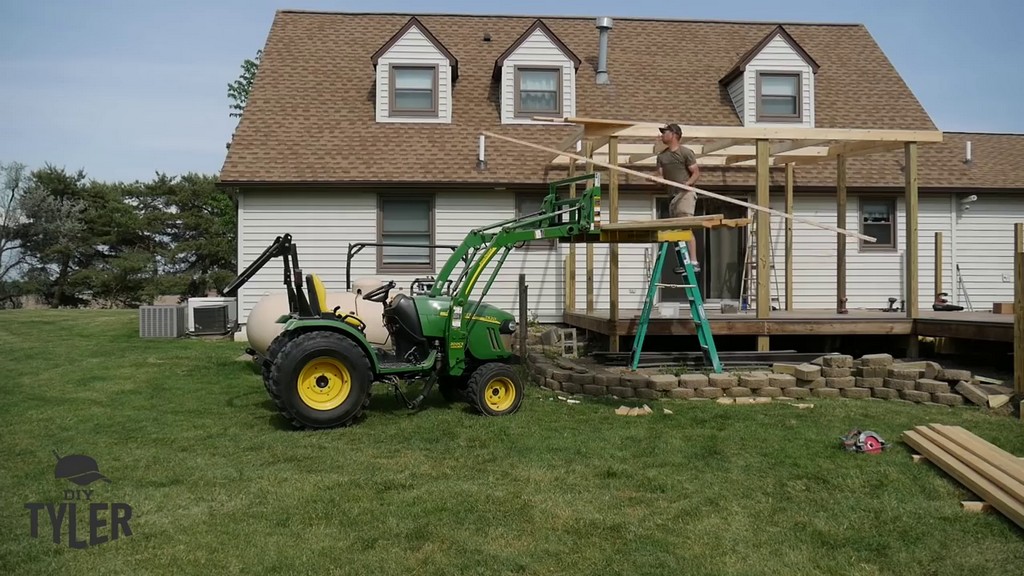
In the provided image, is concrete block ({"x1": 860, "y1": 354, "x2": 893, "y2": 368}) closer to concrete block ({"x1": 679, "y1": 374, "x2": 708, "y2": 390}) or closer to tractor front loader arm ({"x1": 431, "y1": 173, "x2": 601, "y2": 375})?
concrete block ({"x1": 679, "y1": 374, "x2": 708, "y2": 390})

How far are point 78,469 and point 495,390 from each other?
3.68 m

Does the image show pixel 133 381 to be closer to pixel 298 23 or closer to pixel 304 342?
pixel 304 342

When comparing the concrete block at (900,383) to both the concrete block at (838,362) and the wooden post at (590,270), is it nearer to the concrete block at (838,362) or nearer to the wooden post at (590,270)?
the concrete block at (838,362)

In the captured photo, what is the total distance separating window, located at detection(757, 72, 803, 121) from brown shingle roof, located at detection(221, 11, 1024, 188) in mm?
635

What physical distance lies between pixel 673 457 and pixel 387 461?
2214 mm

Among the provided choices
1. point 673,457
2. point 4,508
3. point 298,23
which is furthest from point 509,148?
point 4,508

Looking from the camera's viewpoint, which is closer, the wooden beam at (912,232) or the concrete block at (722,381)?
the concrete block at (722,381)

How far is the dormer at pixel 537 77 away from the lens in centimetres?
1581

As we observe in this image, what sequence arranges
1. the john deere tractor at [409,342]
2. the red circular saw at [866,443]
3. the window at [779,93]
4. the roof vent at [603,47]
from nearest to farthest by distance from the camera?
1. the red circular saw at [866,443]
2. the john deere tractor at [409,342]
3. the window at [779,93]
4. the roof vent at [603,47]

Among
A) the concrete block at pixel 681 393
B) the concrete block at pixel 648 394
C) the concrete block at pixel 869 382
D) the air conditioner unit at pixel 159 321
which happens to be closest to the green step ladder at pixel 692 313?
the concrete block at pixel 681 393

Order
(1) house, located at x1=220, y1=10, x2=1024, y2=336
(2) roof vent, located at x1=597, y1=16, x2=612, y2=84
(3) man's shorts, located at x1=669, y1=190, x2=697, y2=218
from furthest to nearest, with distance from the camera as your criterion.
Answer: (2) roof vent, located at x1=597, y1=16, x2=612, y2=84 → (1) house, located at x1=220, y1=10, x2=1024, y2=336 → (3) man's shorts, located at x1=669, y1=190, x2=697, y2=218

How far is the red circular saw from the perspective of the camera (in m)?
6.41

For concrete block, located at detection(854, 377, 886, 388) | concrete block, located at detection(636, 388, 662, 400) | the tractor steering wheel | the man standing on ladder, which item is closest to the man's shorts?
the man standing on ladder

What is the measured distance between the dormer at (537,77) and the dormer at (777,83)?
3474 mm
